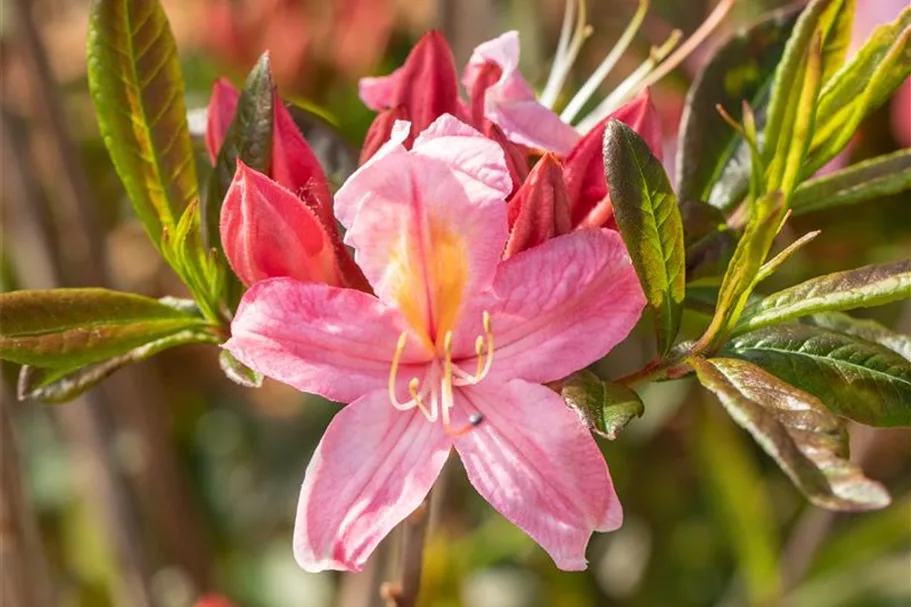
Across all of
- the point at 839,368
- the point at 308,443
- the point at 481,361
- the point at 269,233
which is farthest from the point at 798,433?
the point at 308,443

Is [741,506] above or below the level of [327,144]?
below

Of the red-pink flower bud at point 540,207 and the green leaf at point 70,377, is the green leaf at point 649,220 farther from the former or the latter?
the green leaf at point 70,377

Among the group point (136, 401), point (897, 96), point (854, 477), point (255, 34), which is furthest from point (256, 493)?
point (854, 477)

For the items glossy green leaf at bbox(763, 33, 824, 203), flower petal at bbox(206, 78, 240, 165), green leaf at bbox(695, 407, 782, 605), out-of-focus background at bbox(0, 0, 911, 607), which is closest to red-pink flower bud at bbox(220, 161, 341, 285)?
flower petal at bbox(206, 78, 240, 165)

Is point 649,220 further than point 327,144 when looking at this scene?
No

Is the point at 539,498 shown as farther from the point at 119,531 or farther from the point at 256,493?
the point at 256,493

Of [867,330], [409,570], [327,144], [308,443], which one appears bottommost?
[308,443]

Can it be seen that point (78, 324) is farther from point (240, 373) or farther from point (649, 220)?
point (649, 220)
